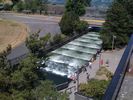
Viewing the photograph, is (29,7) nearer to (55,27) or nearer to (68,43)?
(55,27)

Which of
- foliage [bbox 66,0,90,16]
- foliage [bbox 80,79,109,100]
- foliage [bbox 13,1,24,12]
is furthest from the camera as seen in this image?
foliage [bbox 13,1,24,12]

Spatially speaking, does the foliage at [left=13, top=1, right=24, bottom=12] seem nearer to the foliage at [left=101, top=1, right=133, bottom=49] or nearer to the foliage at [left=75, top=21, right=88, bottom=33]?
the foliage at [left=75, top=21, right=88, bottom=33]

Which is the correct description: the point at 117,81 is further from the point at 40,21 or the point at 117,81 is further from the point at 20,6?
the point at 20,6

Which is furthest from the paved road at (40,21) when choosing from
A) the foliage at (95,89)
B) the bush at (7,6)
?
the foliage at (95,89)

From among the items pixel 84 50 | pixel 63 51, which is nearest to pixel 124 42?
pixel 84 50

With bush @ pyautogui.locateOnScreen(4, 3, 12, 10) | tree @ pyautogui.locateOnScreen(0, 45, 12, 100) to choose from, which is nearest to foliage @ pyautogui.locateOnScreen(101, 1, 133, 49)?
tree @ pyautogui.locateOnScreen(0, 45, 12, 100)

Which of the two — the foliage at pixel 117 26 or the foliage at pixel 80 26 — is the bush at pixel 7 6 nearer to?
the foliage at pixel 80 26
